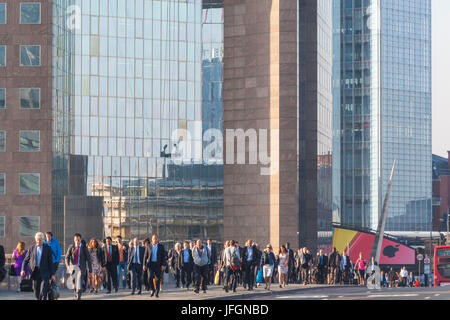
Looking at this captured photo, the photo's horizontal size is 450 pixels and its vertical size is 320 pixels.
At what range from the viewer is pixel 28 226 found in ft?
204

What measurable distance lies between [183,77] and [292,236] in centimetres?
1439

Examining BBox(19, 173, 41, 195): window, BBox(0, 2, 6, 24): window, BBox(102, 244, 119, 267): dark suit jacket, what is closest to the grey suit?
BBox(102, 244, 119, 267): dark suit jacket

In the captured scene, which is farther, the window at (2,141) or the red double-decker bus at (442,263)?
the red double-decker bus at (442,263)

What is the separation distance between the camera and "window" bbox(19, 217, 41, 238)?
62094 mm

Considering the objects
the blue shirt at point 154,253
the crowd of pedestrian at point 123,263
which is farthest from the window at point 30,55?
the blue shirt at point 154,253

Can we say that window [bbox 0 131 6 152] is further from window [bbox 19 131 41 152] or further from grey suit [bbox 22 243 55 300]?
grey suit [bbox 22 243 55 300]

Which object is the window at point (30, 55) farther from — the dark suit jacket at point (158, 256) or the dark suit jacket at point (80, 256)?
the dark suit jacket at point (80, 256)

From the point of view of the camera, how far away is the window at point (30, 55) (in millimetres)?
62656

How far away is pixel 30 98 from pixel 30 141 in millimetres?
2999

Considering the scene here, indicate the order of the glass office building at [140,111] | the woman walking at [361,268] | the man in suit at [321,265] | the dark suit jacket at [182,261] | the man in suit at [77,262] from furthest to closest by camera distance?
the glass office building at [140,111] → the woman walking at [361,268] → the man in suit at [321,265] → the dark suit jacket at [182,261] → the man in suit at [77,262]

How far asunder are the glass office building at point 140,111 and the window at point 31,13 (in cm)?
150

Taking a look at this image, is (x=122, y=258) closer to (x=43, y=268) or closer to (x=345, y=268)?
(x=43, y=268)
